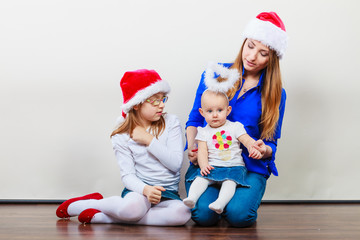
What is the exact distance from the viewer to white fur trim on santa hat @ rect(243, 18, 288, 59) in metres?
2.06

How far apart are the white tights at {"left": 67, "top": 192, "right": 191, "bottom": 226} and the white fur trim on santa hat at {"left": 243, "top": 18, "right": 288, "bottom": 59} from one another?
2.79 feet

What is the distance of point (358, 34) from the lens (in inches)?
101

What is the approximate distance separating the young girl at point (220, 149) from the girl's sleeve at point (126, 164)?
0.26 m

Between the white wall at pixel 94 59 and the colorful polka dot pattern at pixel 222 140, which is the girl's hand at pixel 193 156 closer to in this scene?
the colorful polka dot pattern at pixel 222 140

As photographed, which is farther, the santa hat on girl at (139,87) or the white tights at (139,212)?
the santa hat on girl at (139,87)

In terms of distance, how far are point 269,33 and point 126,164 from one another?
2.99ft

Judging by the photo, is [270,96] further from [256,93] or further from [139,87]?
[139,87]

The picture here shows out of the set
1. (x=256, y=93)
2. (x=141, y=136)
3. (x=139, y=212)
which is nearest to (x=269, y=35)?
(x=256, y=93)

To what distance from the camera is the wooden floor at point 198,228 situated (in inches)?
67.9

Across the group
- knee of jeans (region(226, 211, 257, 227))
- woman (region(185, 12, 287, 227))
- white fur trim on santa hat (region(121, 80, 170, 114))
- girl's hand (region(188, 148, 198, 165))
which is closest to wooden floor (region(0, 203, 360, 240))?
knee of jeans (region(226, 211, 257, 227))

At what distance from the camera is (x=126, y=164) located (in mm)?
2059

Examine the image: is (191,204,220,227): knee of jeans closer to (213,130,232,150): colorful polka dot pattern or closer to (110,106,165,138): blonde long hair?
(213,130,232,150): colorful polka dot pattern

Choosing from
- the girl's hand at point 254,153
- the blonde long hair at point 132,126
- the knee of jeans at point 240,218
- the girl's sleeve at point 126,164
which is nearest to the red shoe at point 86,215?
the girl's sleeve at point 126,164

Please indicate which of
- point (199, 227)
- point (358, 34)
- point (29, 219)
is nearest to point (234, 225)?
point (199, 227)
